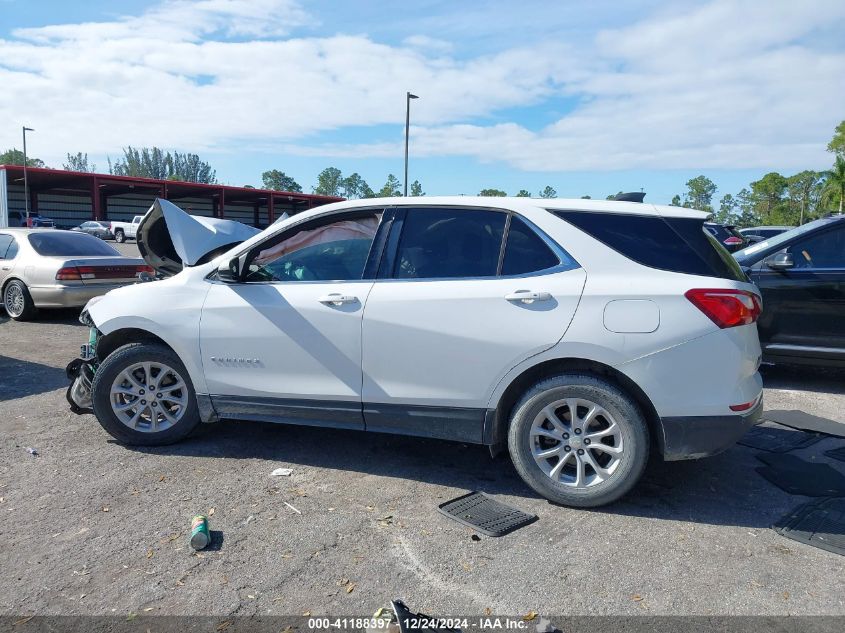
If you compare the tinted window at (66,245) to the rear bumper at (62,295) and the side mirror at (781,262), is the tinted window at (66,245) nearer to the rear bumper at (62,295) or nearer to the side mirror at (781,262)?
the rear bumper at (62,295)

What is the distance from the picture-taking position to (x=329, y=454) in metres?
4.81

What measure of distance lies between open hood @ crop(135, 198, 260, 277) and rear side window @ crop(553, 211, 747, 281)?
2.74m

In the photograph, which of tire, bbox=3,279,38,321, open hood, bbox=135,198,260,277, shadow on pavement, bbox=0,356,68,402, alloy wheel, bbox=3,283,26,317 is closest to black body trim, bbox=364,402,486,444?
A: open hood, bbox=135,198,260,277

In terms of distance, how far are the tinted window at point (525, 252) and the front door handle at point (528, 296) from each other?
0.16 m

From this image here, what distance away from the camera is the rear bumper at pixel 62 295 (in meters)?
9.89

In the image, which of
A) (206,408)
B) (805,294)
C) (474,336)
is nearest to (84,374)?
(206,408)

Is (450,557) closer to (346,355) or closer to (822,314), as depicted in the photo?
(346,355)

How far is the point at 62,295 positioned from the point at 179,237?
592cm

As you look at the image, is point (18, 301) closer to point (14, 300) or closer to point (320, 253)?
point (14, 300)

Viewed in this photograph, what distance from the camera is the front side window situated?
4.45m

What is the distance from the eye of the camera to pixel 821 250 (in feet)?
22.2

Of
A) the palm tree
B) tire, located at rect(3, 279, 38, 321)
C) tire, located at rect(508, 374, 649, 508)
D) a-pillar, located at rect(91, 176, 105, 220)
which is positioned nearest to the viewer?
tire, located at rect(508, 374, 649, 508)

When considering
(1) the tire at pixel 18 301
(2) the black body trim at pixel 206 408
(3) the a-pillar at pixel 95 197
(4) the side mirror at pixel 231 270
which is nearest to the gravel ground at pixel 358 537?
(2) the black body trim at pixel 206 408

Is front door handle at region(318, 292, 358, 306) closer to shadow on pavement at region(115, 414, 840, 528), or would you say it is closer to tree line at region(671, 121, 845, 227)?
shadow on pavement at region(115, 414, 840, 528)
